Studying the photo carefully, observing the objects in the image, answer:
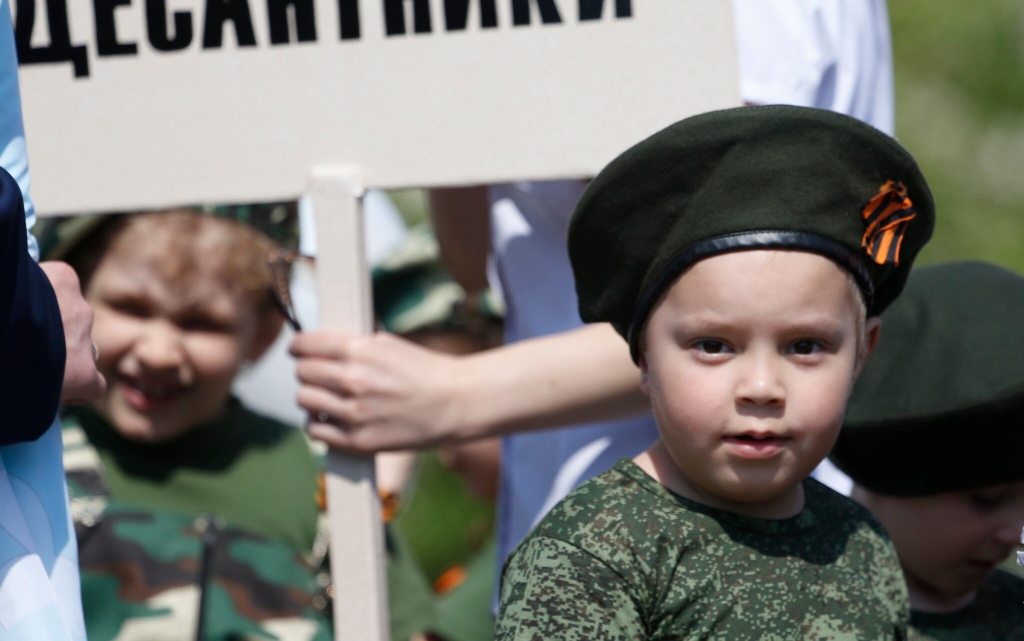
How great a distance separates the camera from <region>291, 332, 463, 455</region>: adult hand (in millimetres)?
1968

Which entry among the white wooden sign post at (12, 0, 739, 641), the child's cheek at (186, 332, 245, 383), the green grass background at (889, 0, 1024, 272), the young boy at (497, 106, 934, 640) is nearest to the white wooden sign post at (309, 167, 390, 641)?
the white wooden sign post at (12, 0, 739, 641)

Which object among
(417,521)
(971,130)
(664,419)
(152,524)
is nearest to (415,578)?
(152,524)

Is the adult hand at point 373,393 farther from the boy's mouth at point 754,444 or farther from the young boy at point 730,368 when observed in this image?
the boy's mouth at point 754,444

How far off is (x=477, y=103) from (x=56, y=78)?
577mm

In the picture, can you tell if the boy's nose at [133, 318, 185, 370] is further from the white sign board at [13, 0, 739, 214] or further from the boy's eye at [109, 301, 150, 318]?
the white sign board at [13, 0, 739, 214]

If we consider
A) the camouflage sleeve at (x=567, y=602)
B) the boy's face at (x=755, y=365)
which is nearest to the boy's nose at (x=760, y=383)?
the boy's face at (x=755, y=365)

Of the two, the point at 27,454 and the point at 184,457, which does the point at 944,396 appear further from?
the point at 184,457

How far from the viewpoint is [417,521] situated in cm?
561

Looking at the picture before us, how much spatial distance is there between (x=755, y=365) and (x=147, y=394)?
62.6 inches

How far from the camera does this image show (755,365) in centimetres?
149

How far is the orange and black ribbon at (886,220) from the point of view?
1.54 m

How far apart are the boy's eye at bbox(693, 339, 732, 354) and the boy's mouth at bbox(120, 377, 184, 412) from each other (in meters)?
1.51

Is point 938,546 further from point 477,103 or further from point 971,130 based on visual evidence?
point 971,130

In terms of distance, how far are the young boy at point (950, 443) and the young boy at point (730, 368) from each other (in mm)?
374
